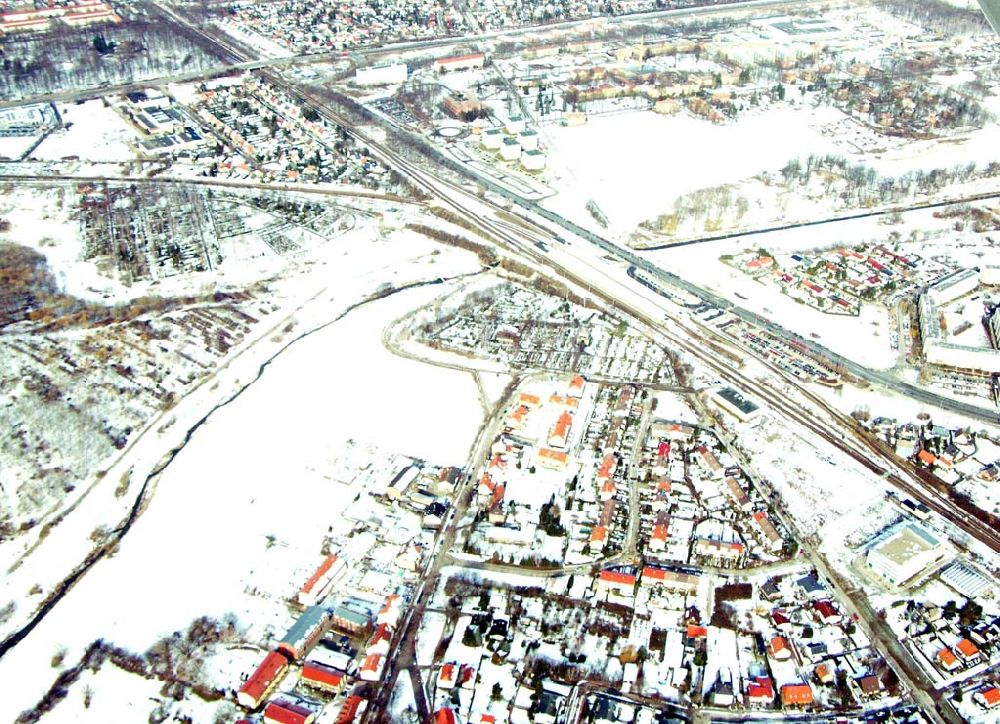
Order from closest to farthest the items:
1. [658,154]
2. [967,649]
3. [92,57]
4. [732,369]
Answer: [967,649] < [732,369] < [658,154] < [92,57]

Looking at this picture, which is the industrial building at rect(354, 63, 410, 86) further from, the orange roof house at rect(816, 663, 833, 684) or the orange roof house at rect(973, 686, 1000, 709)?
the orange roof house at rect(973, 686, 1000, 709)

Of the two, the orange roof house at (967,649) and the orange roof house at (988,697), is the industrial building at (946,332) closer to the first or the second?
the orange roof house at (967,649)

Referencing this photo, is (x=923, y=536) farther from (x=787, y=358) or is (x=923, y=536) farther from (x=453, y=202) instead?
(x=453, y=202)

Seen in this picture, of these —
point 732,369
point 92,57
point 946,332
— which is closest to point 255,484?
point 732,369

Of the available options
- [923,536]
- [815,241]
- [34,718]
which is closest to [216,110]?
[815,241]

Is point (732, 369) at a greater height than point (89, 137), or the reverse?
point (89, 137)

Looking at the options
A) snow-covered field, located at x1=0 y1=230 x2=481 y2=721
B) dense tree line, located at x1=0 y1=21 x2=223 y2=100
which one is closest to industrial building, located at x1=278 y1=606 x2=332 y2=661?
snow-covered field, located at x1=0 y1=230 x2=481 y2=721

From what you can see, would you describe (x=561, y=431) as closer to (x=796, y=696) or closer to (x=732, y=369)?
(x=732, y=369)
